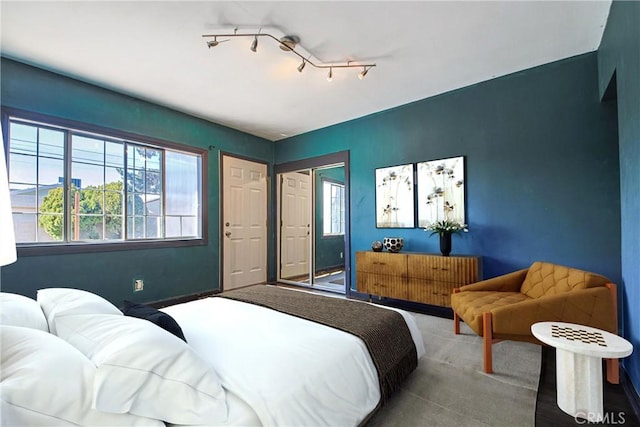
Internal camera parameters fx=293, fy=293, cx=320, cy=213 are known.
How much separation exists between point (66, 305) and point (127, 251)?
252cm

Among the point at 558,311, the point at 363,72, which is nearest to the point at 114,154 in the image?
the point at 363,72

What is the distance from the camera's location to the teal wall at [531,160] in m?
2.62

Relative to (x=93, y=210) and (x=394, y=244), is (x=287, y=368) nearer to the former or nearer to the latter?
(x=394, y=244)

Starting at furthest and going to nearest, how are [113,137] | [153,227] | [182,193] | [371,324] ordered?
[182,193] → [153,227] → [113,137] → [371,324]

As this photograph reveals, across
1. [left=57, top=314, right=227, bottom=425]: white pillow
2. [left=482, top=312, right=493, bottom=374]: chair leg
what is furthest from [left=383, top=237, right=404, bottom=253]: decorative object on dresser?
[left=57, top=314, right=227, bottom=425]: white pillow

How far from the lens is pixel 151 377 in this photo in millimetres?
869

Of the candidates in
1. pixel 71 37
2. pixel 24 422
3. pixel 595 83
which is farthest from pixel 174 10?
pixel 595 83

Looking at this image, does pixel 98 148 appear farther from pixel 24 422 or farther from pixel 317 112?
pixel 24 422

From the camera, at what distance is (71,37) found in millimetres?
2377

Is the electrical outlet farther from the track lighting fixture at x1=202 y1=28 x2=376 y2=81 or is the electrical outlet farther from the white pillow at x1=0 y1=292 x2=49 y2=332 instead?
the track lighting fixture at x1=202 y1=28 x2=376 y2=81

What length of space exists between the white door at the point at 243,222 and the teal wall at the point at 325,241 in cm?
125

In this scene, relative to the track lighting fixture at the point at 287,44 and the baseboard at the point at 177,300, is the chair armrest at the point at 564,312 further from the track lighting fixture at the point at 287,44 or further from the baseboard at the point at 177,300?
the baseboard at the point at 177,300

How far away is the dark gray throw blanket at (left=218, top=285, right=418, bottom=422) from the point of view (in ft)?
4.96

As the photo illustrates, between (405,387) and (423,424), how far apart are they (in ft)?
1.07
